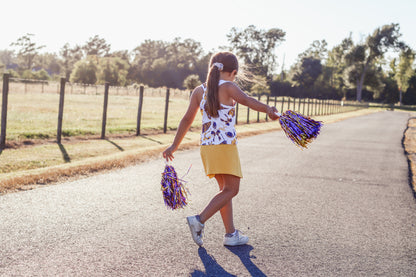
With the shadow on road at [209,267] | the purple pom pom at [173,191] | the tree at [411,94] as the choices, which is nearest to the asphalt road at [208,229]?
the shadow on road at [209,267]

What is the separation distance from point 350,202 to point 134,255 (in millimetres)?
3484

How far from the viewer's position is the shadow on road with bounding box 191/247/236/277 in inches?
130

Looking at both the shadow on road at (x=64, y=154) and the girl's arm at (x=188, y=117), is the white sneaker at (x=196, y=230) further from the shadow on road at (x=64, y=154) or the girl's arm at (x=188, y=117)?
the shadow on road at (x=64, y=154)

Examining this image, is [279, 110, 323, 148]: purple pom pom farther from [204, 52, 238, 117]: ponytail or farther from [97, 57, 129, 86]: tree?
[97, 57, 129, 86]: tree

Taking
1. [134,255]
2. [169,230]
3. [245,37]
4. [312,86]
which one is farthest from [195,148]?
[312,86]

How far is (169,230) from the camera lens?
4.33 meters

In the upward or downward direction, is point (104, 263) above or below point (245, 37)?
below

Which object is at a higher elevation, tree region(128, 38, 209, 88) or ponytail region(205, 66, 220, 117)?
tree region(128, 38, 209, 88)

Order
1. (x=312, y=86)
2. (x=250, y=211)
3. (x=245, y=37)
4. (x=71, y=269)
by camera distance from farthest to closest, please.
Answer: (x=312, y=86) < (x=245, y=37) < (x=250, y=211) < (x=71, y=269)

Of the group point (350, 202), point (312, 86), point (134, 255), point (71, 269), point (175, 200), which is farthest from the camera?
point (312, 86)

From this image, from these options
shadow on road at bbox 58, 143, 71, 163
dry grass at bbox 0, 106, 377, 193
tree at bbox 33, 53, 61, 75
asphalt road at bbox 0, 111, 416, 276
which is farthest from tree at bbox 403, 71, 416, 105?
tree at bbox 33, 53, 61, 75

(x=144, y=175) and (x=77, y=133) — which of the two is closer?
(x=144, y=175)

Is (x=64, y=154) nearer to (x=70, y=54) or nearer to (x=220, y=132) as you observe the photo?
(x=220, y=132)

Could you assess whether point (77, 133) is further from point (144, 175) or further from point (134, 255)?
point (134, 255)
